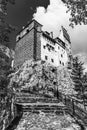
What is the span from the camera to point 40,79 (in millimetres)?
29266

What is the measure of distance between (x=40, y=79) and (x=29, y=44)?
38.4 ft

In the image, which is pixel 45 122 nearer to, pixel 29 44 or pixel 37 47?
pixel 37 47

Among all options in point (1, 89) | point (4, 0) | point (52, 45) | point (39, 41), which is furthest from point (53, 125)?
point (52, 45)

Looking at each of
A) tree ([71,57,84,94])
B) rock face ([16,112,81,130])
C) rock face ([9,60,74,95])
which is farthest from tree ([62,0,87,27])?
rock face ([9,60,74,95])

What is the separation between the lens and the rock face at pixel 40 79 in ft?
91.6

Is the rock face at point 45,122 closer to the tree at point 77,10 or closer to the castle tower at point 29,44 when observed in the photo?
the tree at point 77,10

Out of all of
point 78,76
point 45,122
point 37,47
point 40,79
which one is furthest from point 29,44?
point 45,122

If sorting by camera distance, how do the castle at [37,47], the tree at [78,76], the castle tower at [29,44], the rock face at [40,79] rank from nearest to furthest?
the tree at [78,76]
the rock face at [40,79]
the castle tower at [29,44]
the castle at [37,47]

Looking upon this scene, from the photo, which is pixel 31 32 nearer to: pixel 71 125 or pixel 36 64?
pixel 36 64

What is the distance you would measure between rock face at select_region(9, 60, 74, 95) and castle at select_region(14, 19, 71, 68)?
2603mm

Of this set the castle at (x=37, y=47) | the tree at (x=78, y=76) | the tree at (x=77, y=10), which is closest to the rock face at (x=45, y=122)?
the tree at (x=77, y=10)

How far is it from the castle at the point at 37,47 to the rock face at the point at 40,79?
260 centimetres

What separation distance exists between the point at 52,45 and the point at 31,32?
7382 mm

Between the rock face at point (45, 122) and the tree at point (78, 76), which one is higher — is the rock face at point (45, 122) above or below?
below
